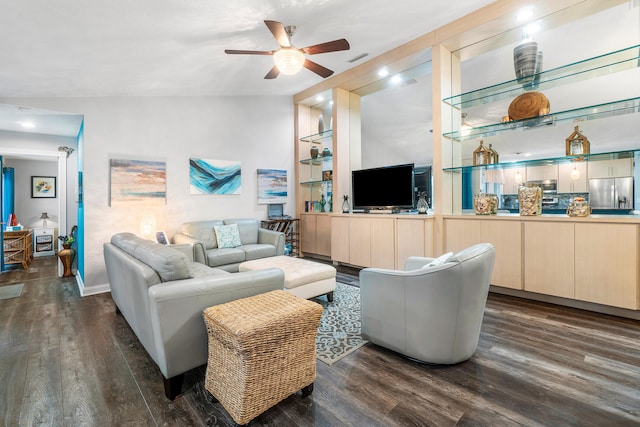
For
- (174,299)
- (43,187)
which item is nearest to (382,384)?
(174,299)

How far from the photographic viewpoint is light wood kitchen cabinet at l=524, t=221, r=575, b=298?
3008 mm

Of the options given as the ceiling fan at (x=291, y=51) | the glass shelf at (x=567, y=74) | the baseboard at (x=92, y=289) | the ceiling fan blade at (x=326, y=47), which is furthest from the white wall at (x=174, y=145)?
the glass shelf at (x=567, y=74)

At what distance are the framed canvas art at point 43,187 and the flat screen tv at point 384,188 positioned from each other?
6.96 meters

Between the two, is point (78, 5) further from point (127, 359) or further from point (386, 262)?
point (386, 262)

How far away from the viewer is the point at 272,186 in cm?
577

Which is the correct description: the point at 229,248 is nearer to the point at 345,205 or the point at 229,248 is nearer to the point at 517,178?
the point at 345,205

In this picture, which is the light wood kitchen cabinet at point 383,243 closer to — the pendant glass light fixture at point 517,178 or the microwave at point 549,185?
the pendant glass light fixture at point 517,178

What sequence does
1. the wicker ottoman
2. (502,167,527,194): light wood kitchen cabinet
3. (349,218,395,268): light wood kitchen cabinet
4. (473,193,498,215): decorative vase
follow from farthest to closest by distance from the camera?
(349,218,395,268): light wood kitchen cabinet
(473,193,498,215): decorative vase
(502,167,527,194): light wood kitchen cabinet
the wicker ottoman

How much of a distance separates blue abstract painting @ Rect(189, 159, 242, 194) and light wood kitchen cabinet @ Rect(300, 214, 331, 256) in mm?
1471

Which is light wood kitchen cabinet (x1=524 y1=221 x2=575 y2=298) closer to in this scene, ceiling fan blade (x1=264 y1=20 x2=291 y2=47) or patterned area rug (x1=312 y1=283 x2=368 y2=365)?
patterned area rug (x1=312 y1=283 x2=368 y2=365)

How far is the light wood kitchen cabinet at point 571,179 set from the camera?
321 centimetres

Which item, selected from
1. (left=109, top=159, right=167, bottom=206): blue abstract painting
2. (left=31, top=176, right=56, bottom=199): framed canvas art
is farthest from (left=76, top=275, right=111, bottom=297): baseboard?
(left=31, top=176, right=56, bottom=199): framed canvas art

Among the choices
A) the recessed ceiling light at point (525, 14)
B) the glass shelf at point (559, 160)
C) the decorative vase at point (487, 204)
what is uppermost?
the recessed ceiling light at point (525, 14)

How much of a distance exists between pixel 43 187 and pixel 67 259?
3395 millimetres
